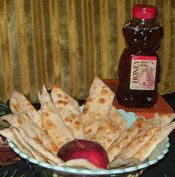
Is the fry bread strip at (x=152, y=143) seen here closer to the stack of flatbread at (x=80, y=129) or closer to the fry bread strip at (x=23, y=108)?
the stack of flatbread at (x=80, y=129)

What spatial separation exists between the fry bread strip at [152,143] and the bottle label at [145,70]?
15.6 inches

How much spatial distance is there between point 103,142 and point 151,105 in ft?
1.58

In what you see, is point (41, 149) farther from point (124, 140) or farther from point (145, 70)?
point (145, 70)

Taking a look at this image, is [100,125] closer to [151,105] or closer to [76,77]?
[151,105]

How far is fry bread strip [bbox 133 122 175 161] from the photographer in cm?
79

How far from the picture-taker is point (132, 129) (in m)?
0.86

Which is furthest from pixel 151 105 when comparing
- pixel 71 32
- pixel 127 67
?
pixel 71 32

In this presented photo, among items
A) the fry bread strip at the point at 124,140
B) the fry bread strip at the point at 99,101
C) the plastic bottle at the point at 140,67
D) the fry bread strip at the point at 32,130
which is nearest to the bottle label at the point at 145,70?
the plastic bottle at the point at 140,67

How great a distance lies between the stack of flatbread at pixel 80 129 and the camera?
78cm

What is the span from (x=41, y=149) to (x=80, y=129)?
0.45 ft

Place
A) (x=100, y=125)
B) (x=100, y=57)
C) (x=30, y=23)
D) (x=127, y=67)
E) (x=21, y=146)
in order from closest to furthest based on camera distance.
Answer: (x=21, y=146)
(x=100, y=125)
(x=127, y=67)
(x=30, y=23)
(x=100, y=57)

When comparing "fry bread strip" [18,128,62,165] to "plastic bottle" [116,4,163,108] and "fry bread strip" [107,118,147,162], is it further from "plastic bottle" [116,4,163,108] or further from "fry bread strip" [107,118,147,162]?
"plastic bottle" [116,4,163,108]

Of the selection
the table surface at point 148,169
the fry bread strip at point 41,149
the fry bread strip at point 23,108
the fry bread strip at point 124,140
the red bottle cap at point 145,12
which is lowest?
the table surface at point 148,169

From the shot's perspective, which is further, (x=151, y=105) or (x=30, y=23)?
(x=30, y=23)
